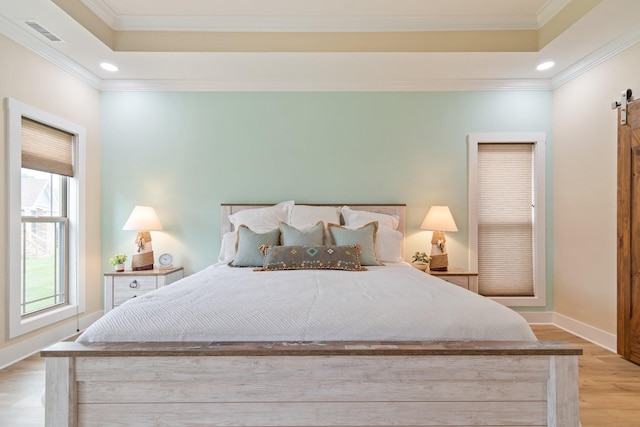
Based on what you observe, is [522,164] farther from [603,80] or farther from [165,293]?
[165,293]

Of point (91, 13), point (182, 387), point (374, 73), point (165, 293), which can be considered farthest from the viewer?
point (374, 73)

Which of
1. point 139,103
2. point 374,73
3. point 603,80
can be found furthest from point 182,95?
point 603,80

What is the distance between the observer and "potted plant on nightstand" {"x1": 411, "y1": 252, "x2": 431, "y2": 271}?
3.37 metres

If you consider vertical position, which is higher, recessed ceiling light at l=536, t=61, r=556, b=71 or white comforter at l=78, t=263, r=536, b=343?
recessed ceiling light at l=536, t=61, r=556, b=71

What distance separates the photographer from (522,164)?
375 centimetres

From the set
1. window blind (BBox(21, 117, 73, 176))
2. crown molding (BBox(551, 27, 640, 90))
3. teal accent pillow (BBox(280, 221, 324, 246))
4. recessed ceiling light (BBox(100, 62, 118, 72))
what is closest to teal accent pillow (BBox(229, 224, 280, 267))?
teal accent pillow (BBox(280, 221, 324, 246))

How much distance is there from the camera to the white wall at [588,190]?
2967 millimetres

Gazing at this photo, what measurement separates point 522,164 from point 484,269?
118 centimetres

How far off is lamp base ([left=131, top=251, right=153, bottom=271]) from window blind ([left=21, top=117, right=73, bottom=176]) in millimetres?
1006

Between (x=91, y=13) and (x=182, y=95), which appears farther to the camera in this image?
(x=182, y=95)

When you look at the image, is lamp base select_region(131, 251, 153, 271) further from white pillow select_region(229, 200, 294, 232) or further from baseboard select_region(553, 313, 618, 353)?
baseboard select_region(553, 313, 618, 353)

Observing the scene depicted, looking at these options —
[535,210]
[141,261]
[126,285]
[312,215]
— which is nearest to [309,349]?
[312,215]

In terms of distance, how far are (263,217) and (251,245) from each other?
55 cm

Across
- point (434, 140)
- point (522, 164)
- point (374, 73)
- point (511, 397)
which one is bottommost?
point (511, 397)
